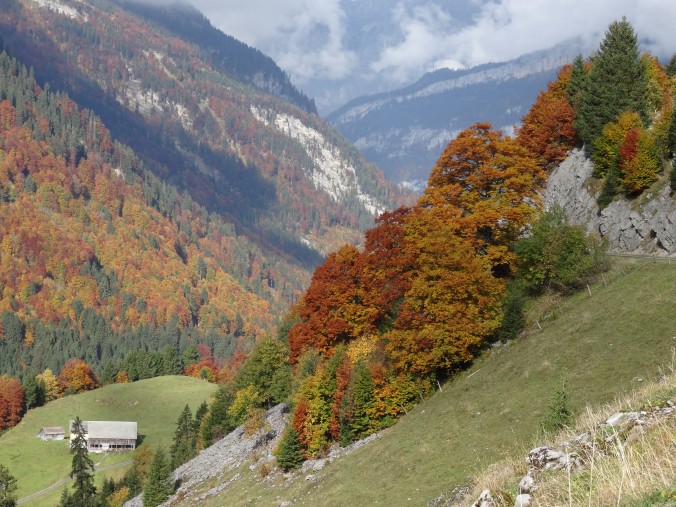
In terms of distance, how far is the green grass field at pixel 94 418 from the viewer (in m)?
110

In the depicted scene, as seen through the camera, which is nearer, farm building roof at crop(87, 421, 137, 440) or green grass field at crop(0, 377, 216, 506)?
green grass field at crop(0, 377, 216, 506)

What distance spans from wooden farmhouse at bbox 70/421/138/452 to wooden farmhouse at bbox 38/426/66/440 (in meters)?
2.20

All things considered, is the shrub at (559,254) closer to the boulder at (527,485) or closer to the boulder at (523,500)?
the boulder at (527,485)

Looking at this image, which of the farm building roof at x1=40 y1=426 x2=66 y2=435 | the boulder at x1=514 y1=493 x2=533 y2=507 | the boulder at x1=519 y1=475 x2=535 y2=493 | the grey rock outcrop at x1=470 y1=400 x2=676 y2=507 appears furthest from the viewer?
the farm building roof at x1=40 y1=426 x2=66 y2=435

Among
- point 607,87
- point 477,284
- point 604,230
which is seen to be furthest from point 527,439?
point 607,87

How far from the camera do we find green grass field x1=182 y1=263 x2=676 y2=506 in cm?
3100

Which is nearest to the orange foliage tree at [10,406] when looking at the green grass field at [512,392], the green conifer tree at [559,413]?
the green grass field at [512,392]

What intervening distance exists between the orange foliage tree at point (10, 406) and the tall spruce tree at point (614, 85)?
133781 millimetres

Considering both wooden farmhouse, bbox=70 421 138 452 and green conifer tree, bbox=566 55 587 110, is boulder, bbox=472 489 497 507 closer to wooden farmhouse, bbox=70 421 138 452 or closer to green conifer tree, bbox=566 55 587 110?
green conifer tree, bbox=566 55 587 110

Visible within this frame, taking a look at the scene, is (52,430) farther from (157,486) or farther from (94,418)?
(157,486)

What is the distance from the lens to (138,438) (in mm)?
127750

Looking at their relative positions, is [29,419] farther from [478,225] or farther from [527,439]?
[527,439]

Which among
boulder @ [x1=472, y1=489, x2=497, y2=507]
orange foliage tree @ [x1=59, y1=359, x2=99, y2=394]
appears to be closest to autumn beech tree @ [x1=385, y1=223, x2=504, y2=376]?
boulder @ [x1=472, y1=489, x2=497, y2=507]

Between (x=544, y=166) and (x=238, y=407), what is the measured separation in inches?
1775
